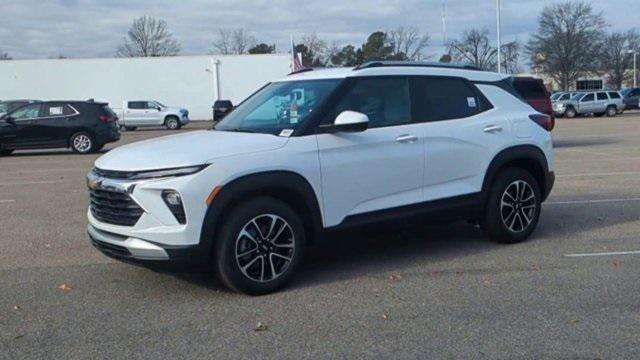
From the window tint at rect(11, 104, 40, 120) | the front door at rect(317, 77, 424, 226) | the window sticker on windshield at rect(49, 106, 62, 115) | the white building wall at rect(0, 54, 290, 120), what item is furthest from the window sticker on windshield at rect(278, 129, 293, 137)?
the white building wall at rect(0, 54, 290, 120)

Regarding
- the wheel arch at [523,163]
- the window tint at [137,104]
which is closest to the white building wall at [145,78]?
the window tint at [137,104]

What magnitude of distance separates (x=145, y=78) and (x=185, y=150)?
49.8 metres

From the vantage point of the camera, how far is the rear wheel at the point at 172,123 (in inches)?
1641

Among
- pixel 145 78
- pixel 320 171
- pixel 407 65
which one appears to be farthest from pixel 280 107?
pixel 145 78

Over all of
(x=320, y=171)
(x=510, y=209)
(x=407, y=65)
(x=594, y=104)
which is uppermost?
(x=594, y=104)

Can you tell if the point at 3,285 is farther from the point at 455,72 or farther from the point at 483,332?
the point at 455,72

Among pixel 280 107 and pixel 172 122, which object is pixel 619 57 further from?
pixel 280 107

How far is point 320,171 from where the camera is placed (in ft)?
18.8

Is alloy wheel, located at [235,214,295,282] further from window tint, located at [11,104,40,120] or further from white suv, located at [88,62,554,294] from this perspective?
window tint, located at [11,104,40,120]

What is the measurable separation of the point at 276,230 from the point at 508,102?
10.5 feet

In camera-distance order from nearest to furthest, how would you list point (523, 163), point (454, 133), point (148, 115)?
point (454, 133), point (523, 163), point (148, 115)

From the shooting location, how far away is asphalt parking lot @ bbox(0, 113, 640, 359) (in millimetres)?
4520

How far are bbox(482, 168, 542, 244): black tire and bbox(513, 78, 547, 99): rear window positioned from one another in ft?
41.5

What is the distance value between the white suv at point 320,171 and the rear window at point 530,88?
486 inches
